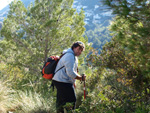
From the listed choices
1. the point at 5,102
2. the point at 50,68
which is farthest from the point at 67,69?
the point at 5,102

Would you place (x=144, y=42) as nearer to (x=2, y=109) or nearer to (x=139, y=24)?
(x=139, y=24)

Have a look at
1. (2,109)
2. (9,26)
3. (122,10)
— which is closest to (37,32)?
(9,26)

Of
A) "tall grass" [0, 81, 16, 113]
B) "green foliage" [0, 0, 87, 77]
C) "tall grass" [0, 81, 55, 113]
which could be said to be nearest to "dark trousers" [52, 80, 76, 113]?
"tall grass" [0, 81, 55, 113]

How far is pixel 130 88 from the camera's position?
11.2 feet

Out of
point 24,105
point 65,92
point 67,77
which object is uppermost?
point 67,77

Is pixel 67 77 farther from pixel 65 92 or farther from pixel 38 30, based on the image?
pixel 38 30

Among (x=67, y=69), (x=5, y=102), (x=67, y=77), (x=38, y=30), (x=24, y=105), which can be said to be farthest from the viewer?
(x=38, y=30)

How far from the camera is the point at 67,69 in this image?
2.91m

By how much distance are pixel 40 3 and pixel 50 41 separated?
2211 mm

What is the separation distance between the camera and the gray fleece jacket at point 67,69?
291cm

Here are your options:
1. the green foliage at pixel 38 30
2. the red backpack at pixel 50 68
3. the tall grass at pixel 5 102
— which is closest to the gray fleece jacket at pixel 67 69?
the red backpack at pixel 50 68

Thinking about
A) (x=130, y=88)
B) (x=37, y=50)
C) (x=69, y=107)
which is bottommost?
(x=37, y=50)

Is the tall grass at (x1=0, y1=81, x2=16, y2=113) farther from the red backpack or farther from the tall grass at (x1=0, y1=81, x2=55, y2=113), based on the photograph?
the red backpack

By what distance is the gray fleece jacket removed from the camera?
2.91 m
